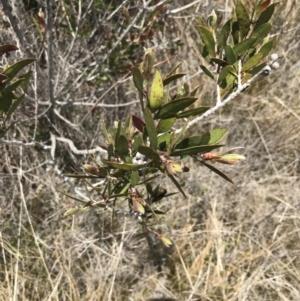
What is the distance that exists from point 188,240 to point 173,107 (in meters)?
1.13

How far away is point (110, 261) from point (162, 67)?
3.14 ft

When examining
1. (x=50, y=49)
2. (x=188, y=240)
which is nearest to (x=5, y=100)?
(x=50, y=49)

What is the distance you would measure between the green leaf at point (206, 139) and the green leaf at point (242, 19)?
0.21 m

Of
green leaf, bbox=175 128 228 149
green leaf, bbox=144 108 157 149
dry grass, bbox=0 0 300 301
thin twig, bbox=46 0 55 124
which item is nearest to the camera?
green leaf, bbox=144 108 157 149

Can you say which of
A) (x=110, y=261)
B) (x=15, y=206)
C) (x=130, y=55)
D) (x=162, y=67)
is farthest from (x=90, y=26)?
(x=110, y=261)

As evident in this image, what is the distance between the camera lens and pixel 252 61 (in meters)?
0.85

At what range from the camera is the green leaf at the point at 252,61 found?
2.75 feet

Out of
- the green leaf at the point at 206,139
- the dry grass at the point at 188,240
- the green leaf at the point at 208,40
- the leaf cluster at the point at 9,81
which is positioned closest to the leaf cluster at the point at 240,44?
the green leaf at the point at 208,40

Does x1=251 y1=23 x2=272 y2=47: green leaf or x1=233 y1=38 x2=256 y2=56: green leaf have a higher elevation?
x1=251 y1=23 x2=272 y2=47: green leaf

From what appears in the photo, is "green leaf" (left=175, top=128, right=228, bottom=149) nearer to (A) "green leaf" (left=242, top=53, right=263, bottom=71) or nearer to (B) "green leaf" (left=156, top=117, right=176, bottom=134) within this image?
(B) "green leaf" (left=156, top=117, right=176, bottom=134)

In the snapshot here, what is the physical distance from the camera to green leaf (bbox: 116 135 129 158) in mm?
804

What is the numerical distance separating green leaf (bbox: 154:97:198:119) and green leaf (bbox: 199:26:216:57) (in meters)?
0.19

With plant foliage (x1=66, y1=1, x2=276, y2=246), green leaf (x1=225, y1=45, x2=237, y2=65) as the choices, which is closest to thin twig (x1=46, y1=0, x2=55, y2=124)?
plant foliage (x1=66, y1=1, x2=276, y2=246)

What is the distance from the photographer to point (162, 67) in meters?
2.09
